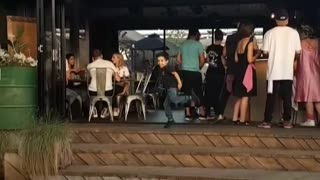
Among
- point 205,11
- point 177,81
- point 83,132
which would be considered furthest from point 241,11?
point 83,132

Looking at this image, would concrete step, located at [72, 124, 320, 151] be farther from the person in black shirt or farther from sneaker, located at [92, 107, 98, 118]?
sneaker, located at [92, 107, 98, 118]

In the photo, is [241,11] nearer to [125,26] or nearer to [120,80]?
[125,26]

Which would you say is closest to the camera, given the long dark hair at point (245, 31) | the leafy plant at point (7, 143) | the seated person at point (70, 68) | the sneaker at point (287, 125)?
the leafy plant at point (7, 143)

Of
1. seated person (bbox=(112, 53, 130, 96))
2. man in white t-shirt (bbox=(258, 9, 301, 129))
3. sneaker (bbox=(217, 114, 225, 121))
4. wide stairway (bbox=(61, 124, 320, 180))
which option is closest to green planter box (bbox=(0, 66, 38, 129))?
wide stairway (bbox=(61, 124, 320, 180))

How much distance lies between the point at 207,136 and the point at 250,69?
61.9 inches

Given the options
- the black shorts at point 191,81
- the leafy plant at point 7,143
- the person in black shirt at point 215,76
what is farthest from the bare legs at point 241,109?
the leafy plant at point 7,143

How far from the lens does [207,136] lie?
734 cm

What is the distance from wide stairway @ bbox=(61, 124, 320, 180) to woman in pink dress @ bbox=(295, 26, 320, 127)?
662mm

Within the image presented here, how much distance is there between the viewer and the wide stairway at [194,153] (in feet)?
21.4

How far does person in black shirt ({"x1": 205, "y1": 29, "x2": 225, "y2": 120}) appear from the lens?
30.9 ft

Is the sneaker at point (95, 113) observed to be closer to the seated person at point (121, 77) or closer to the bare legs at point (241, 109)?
the seated person at point (121, 77)

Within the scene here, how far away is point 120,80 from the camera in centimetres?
1024

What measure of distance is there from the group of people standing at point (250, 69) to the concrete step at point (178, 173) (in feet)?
5.52

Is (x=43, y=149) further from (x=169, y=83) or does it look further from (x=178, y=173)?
(x=169, y=83)
